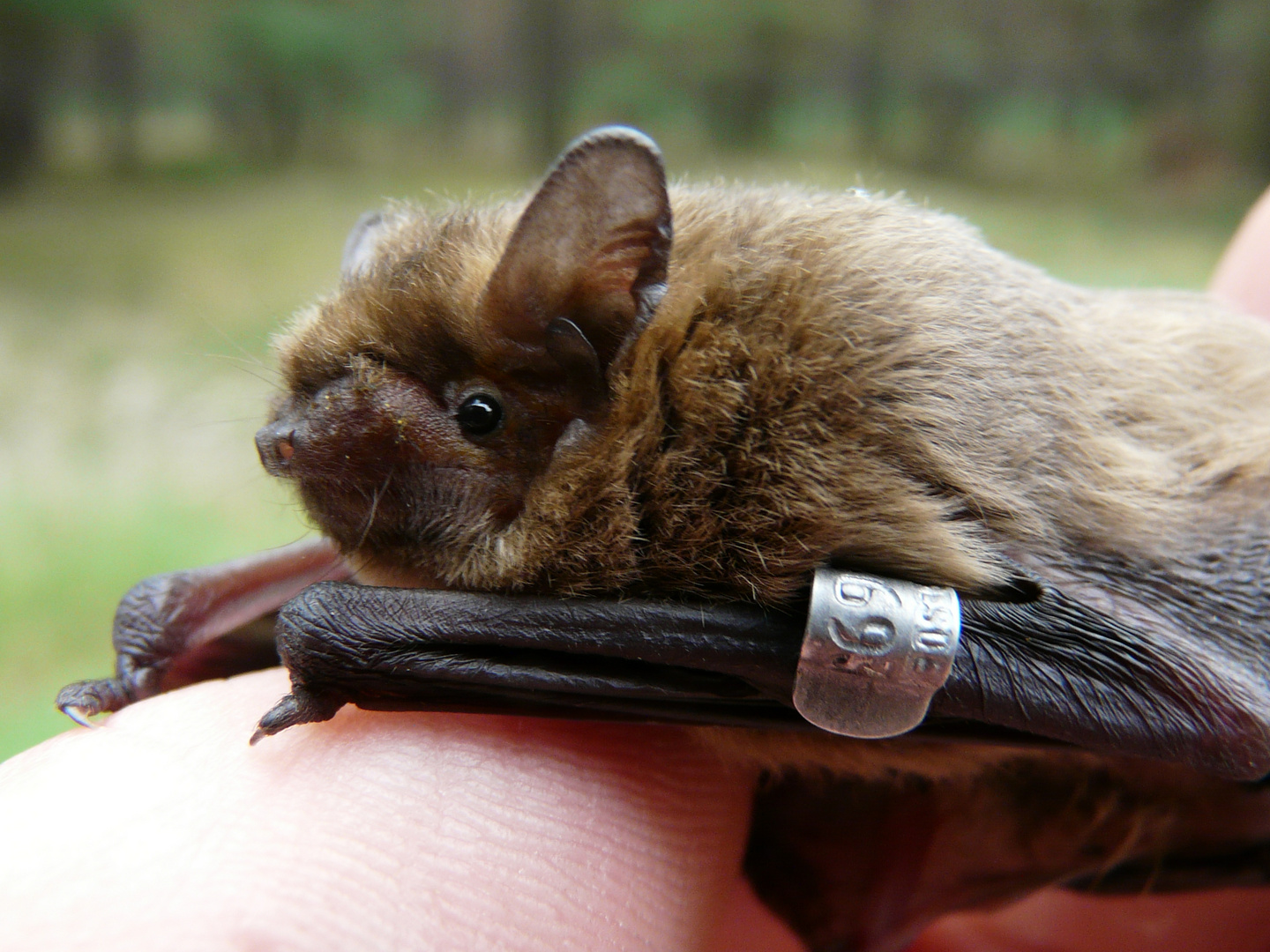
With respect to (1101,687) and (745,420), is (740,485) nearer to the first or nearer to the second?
(745,420)

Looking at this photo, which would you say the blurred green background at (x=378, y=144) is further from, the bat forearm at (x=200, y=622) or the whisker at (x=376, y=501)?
the whisker at (x=376, y=501)

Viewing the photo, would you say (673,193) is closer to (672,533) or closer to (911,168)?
(672,533)

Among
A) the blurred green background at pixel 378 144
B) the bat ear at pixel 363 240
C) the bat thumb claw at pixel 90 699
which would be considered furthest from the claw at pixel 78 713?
the blurred green background at pixel 378 144

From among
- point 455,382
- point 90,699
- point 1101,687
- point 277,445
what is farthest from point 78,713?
point 1101,687

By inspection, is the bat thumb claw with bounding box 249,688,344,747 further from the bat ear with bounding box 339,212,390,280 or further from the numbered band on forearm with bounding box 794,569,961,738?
the bat ear with bounding box 339,212,390,280

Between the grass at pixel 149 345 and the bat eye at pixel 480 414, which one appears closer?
the bat eye at pixel 480 414
